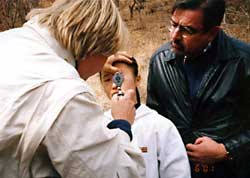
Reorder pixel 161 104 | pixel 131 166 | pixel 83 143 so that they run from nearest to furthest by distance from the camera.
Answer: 1. pixel 83 143
2. pixel 131 166
3. pixel 161 104

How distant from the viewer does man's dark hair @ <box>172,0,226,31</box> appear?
274 centimetres

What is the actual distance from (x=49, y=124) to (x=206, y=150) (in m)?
1.19

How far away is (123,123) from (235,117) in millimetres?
963

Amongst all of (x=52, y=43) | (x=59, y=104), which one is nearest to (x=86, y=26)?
(x=52, y=43)

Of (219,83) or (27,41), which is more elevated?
(27,41)

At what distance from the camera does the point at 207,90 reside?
2.67 metres

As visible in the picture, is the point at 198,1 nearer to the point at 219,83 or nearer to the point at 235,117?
the point at 219,83

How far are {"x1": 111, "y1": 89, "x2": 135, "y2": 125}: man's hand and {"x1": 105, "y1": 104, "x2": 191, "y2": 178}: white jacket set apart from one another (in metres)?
0.43

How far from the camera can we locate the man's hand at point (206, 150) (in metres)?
2.61

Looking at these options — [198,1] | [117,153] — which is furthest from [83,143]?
[198,1]

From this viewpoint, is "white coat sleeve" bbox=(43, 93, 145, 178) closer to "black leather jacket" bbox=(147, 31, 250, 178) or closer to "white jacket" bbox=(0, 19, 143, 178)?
"white jacket" bbox=(0, 19, 143, 178)

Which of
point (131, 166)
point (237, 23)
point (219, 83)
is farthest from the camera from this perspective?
point (237, 23)

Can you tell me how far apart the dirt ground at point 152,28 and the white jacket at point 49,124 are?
18.0 ft

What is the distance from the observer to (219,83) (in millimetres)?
2664
